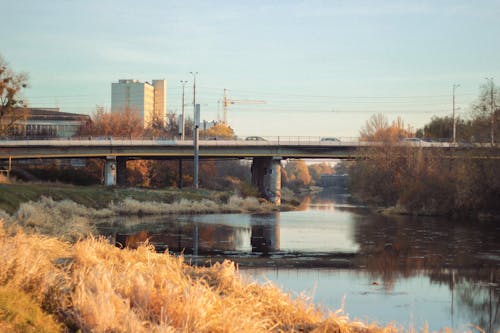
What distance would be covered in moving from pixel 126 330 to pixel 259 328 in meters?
2.28

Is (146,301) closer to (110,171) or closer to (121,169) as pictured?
(110,171)


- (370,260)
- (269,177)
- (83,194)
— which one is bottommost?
(370,260)

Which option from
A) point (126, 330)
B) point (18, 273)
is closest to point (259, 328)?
point (126, 330)

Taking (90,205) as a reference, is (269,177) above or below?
above

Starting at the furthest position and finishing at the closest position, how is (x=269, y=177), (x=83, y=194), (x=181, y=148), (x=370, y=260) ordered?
(x=269, y=177) → (x=181, y=148) → (x=83, y=194) → (x=370, y=260)

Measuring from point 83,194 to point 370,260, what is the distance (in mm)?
37281

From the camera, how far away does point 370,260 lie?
29031 millimetres

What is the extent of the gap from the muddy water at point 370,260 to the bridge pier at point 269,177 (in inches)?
1461

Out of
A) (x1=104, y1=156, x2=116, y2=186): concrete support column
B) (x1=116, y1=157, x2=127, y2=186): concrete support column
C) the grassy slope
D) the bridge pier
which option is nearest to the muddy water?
the grassy slope

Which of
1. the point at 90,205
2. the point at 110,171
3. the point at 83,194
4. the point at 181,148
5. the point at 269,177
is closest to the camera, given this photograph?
the point at 90,205

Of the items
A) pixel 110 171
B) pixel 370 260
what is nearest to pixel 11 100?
pixel 110 171

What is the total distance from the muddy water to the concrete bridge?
3585 cm

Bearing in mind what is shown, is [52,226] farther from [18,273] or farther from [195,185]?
[195,185]

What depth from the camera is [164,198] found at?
71750 millimetres
